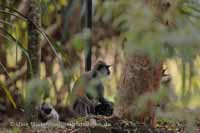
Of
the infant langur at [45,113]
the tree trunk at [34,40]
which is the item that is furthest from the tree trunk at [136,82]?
the infant langur at [45,113]

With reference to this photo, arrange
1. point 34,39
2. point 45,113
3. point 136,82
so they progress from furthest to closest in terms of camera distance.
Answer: point 45,113, point 34,39, point 136,82

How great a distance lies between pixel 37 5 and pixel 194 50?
124cm

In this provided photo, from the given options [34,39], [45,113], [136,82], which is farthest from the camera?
[45,113]

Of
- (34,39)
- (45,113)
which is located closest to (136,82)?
(34,39)

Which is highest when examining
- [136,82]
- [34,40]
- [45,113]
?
[34,40]

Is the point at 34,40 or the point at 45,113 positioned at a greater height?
the point at 34,40

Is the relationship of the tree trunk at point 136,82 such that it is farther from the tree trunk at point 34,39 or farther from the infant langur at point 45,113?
the infant langur at point 45,113

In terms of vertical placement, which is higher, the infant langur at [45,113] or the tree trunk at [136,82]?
the tree trunk at [136,82]

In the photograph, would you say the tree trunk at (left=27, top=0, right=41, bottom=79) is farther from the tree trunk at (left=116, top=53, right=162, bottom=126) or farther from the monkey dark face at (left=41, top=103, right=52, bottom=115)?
the monkey dark face at (left=41, top=103, right=52, bottom=115)

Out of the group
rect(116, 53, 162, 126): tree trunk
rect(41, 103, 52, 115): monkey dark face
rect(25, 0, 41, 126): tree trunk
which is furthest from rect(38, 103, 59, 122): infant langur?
rect(116, 53, 162, 126): tree trunk

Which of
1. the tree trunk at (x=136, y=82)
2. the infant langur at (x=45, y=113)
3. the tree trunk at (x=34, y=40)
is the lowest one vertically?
the infant langur at (x=45, y=113)

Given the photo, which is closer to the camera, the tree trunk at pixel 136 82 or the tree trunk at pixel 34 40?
the tree trunk at pixel 136 82

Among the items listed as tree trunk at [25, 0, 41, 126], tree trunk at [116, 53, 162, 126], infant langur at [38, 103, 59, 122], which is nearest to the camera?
tree trunk at [116, 53, 162, 126]

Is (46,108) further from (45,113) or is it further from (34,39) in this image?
(34,39)
